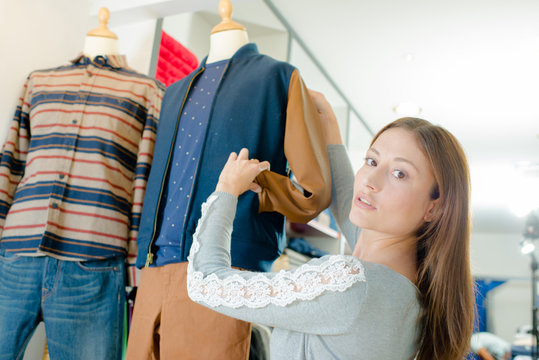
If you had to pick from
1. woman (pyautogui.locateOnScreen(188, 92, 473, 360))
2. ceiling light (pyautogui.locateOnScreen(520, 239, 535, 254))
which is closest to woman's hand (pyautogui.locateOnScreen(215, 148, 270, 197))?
woman (pyautogui.locateOnScreen(188, 92, 473, 360))

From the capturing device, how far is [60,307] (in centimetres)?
146

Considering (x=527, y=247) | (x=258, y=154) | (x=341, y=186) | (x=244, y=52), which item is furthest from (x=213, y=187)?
(x=527, y=247)

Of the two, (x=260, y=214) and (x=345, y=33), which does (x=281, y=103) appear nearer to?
(x=260, y=214)

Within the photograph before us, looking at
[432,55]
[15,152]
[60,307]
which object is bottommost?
[60,307]

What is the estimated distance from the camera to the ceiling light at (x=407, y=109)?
4.47m

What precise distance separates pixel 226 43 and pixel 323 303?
3.24 ft

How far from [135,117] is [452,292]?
3.79 feet

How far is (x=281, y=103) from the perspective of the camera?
1.42 metres

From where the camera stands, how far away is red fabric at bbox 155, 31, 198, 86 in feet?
7.30

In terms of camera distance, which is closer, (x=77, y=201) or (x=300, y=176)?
(x=300, y=176)


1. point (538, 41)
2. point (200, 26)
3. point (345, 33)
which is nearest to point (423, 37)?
point (345, 33)

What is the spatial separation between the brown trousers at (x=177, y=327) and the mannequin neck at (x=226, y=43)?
2.19ft

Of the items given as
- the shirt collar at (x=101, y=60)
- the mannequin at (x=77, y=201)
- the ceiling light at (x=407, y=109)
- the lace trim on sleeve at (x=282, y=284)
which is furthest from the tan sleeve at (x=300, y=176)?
the ceiling light at (x=407, y=109)

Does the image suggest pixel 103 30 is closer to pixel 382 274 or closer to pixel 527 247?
pixel 382 274
